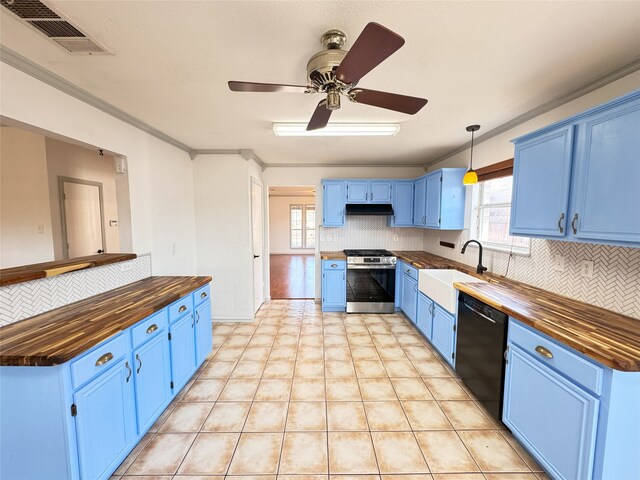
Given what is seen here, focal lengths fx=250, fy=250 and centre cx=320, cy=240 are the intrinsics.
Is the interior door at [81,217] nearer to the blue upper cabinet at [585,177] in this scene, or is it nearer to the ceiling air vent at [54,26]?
the ceiling air vent at [54,26]

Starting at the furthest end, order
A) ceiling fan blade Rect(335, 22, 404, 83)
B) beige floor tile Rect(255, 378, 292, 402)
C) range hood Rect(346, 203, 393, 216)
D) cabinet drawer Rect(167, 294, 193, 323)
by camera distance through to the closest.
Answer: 1. range hood Rect(346, 203, 393, 216)
2. beige floor tile Rect(255, 378, 292, 402)
3. cabinet drawer Rect(167, 294, 193, 323)
4. ceiling fan blade Rect(335, 22, 404, 83)

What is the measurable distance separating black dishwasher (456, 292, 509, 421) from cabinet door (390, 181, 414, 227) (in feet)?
6.74

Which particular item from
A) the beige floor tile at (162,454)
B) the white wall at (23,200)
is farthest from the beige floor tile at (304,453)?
the white wall at (23,200)

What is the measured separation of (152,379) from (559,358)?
2.44m

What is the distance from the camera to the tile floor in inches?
59.4

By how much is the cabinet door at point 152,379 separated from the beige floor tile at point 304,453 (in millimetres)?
924

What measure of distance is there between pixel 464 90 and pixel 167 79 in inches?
83.1

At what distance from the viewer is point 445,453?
5.28 feet

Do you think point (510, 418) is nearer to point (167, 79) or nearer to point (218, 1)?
point (218, 1)

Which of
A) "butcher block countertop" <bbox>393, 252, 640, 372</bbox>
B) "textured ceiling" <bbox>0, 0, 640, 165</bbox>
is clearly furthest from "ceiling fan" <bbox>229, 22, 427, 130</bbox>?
"butcher block countertop" <bbox>393, 252, 640, 372</bbox>

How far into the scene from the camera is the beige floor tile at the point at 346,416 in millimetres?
1808

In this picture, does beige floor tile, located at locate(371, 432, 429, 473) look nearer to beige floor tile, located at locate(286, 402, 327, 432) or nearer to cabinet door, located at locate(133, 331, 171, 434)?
beige floor tile, located at locate(286, 402, 327, 432)

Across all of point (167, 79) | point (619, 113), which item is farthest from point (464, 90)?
point (167, 79)

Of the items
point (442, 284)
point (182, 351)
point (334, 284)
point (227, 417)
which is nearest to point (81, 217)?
point (182, 351)
